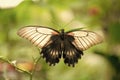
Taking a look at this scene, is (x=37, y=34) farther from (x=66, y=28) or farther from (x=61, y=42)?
(x=66, y=28)

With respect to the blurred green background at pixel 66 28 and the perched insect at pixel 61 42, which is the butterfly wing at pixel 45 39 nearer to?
the perched insect at pixel 61 42

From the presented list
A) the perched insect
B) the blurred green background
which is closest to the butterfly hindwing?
the perched insect

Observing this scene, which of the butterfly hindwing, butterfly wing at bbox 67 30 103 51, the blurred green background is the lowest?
the blurred green background

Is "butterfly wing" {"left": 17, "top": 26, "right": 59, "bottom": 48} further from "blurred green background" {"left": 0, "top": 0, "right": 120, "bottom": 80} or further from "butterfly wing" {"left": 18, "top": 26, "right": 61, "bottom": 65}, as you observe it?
"blurred green background" {"left": 0, "top": 0, "right": 120, "bottom": 80}

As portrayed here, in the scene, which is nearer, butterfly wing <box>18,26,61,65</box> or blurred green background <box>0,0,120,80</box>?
butterfly wing <box>18,26,61,65</box>

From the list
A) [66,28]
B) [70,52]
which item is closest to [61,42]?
[70,52]

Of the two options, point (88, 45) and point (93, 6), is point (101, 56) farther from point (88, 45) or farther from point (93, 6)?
point (88, 45)
